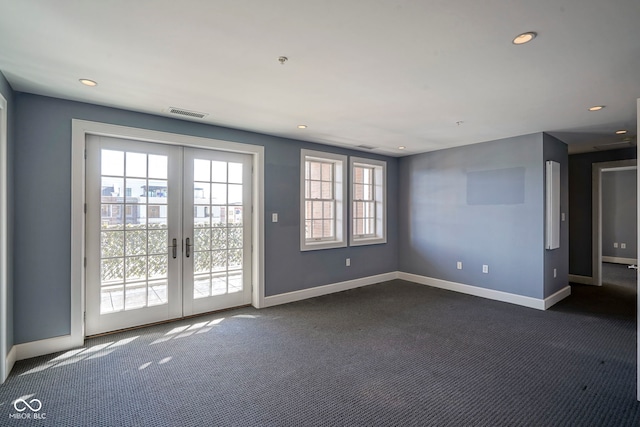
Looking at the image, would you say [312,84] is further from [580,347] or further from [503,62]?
[580,347]

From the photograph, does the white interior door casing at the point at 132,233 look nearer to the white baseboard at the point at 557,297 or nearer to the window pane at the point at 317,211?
the window pane at the point at 317,211

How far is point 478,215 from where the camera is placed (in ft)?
16.6

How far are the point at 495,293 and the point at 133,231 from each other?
5.09 metres

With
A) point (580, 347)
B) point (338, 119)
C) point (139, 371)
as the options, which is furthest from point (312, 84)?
point (580, 347)

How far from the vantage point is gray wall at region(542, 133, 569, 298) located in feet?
14.6

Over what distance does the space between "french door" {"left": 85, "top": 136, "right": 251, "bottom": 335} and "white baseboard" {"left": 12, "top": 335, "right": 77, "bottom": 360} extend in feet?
0.89

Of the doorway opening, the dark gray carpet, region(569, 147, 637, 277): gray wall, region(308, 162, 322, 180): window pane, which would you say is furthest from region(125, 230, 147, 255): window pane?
the doorway opening

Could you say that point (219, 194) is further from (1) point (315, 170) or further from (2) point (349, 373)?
(2) point (349, 373)

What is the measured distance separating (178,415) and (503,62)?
337 cm

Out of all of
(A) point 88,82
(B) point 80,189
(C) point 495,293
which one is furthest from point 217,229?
(C) point 495,293

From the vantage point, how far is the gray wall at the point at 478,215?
446 centimetres

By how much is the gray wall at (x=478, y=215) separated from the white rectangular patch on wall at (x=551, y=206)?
0.10 meters

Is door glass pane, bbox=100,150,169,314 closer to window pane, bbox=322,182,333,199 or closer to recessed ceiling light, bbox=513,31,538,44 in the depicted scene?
window pane, bbox=322,182,333,199

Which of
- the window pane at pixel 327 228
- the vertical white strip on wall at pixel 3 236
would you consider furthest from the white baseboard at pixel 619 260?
the vertical white strip on wall at pixel 3 236
